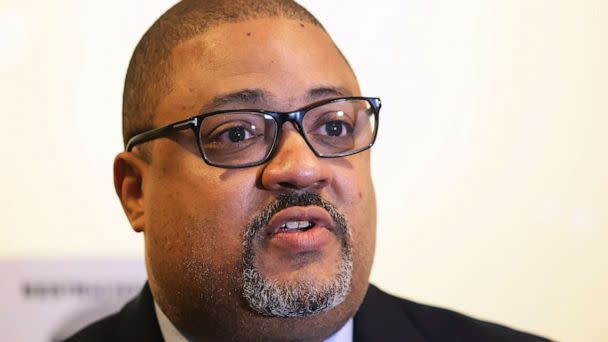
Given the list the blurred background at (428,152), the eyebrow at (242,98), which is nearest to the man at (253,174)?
the eyebrow at (242,98)

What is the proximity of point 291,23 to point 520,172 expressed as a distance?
59cm

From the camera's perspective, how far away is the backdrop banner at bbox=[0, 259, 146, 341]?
1154 mm

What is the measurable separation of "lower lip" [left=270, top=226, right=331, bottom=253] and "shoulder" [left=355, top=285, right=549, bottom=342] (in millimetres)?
294

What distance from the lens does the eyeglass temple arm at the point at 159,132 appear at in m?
0.77

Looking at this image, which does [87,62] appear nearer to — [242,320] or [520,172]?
[242,320]

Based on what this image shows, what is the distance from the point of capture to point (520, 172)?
3.86 feet

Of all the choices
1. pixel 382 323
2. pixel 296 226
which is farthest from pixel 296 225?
pixel 382 323

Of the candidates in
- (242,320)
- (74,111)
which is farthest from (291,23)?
(74,111)

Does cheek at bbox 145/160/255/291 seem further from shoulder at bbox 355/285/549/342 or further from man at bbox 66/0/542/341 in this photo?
shoulder at bbox 355/285/549/342

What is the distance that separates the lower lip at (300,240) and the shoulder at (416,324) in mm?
294

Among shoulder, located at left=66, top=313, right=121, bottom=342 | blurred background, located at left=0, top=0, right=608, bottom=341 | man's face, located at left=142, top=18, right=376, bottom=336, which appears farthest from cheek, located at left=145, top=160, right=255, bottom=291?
blurred background, located at left=0, top=0, right=608, bottom=341

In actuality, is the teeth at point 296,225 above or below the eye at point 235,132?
below

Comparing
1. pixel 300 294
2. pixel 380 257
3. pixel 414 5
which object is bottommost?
pixel 380 257

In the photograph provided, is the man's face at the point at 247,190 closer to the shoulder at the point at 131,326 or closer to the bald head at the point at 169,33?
the bald head at the point at 169,33
